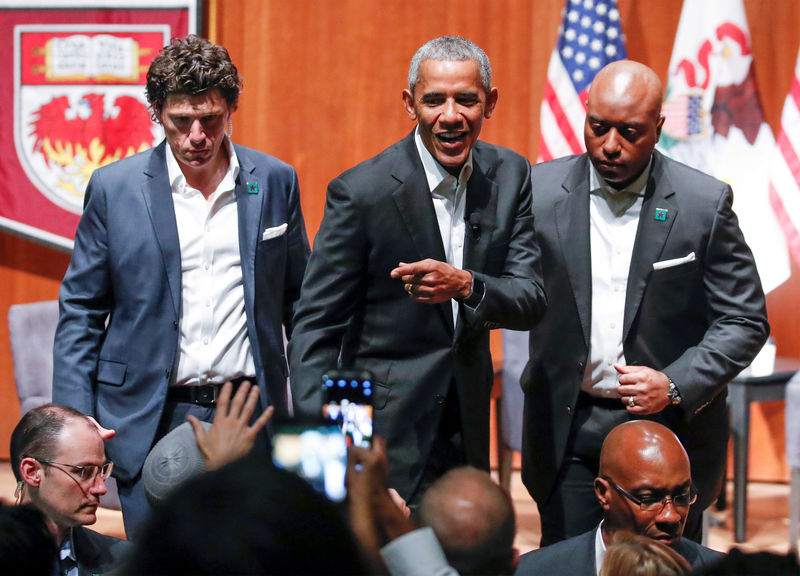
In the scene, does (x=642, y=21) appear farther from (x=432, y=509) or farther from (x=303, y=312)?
(x=432, y=509)

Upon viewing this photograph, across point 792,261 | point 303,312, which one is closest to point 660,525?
point 303,312

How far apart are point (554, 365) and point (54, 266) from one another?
146 inches

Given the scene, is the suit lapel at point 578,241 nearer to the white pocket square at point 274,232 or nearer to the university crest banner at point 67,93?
the white pocket square at point 274,232

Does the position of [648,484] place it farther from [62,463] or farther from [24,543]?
[24,543]

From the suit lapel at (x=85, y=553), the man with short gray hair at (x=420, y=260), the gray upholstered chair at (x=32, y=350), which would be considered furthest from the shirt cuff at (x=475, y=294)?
the gray upholstered chair at (x=32, y=350)

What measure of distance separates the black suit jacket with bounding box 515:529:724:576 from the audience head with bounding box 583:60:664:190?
929mm

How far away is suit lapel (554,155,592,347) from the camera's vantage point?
9.53 feet

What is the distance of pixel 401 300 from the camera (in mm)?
2576

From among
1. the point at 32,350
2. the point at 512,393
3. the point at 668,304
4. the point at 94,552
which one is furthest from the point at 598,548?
the point at 32,350

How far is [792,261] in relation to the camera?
546 cm

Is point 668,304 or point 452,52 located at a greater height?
point 452,52

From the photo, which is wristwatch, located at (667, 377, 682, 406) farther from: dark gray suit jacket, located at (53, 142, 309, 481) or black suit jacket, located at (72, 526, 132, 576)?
black suit jacket, located at (72, 526, 132, 576)

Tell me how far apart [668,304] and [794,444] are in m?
2.14

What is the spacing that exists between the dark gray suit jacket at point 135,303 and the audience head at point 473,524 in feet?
4.66
